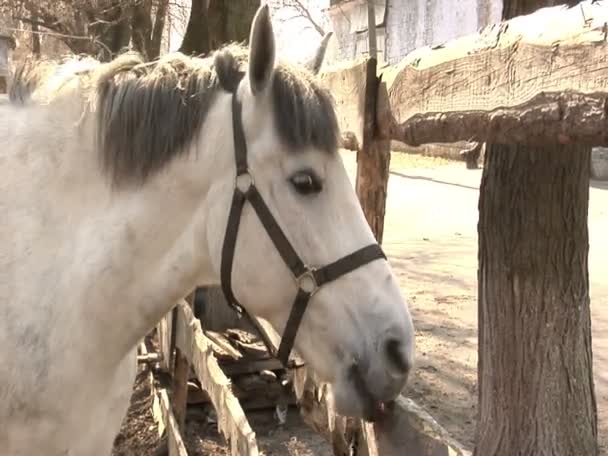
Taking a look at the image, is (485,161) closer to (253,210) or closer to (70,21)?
(253,210)

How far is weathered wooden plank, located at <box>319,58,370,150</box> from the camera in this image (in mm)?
2412

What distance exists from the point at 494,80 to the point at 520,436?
1.59 meters

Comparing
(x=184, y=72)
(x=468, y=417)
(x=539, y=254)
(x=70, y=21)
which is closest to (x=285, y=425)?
(x=468, y=417)

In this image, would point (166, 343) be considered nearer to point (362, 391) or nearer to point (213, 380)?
point (213, 380)

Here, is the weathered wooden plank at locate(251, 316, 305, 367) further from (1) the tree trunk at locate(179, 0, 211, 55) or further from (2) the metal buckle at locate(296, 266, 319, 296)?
(1) the tree trunk at locate(179, 0, 211, 55)

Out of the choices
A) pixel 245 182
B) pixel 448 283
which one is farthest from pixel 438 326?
pixel 245 182

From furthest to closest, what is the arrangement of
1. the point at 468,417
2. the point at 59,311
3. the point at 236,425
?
1. the point at 468,417
2. the point at 236,425
3. the point at 59,311

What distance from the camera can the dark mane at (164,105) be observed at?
1.84m

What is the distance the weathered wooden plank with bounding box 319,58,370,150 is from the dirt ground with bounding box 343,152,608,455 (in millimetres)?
2385

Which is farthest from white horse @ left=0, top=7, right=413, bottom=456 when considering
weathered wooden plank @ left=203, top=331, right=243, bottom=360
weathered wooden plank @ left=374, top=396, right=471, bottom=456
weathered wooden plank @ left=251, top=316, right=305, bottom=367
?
weathered wooden plank @ left=203, top=331, right=243, bottom=360

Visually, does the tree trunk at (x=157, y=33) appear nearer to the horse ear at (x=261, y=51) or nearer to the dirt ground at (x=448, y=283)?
the dirt ground at (x=448, y=283)

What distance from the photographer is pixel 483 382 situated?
110 inches

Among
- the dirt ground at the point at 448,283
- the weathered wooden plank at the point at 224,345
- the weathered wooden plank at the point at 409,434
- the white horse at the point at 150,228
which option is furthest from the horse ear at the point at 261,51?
the weathered wooden plank at the point at 224,345

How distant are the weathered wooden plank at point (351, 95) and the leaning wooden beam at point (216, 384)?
112 cm
